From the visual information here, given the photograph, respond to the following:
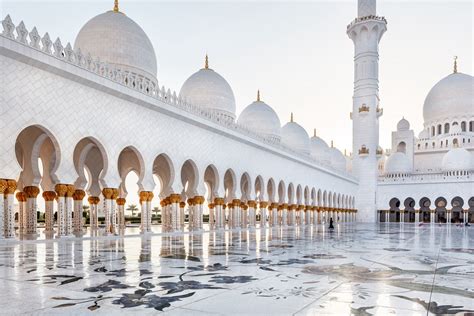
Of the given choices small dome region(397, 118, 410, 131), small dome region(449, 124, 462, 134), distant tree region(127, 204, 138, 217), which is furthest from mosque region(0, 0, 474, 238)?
distant tree region(127, 204, 138, 217)

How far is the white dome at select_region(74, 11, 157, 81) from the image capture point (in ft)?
42.0

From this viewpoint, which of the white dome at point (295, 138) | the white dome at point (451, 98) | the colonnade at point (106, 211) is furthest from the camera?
the white dome at point (451, 98)

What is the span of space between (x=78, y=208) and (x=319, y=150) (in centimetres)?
2363

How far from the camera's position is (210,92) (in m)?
18.4

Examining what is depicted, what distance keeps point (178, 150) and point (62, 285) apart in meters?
9.82

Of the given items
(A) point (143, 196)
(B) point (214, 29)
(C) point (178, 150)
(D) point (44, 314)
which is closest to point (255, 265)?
(D) point (44, 314)

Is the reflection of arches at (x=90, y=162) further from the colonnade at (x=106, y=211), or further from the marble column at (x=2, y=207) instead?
the marble column at (x=2, y=207)

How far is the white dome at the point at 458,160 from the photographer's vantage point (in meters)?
29.3

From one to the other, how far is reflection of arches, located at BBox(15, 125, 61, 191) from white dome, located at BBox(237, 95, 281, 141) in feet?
40.1

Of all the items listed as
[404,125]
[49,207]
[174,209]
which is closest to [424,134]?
[404,125]

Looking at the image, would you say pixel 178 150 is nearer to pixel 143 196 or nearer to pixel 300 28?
pixel 143 196

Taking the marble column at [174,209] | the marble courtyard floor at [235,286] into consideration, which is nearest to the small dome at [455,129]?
the marble column at [174,209]

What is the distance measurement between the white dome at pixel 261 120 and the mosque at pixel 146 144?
8 centimetres

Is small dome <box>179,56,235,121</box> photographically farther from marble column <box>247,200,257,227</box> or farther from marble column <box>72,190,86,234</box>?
marble column <box>72,190,86,234</box>
